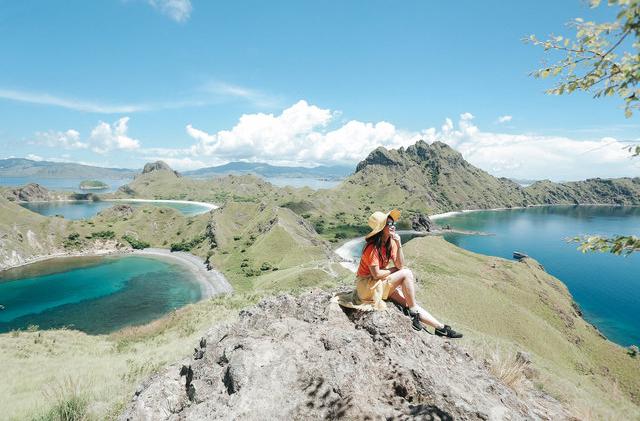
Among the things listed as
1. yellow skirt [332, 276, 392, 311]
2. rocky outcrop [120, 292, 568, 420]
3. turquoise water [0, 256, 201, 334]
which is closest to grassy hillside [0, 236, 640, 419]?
rocky outcrop [120, 292, 568, 420]

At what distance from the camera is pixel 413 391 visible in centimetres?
826

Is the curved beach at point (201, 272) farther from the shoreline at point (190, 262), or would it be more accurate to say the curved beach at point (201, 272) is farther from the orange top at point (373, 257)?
the orange top at point (373, 257)

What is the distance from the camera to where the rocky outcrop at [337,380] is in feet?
25.5

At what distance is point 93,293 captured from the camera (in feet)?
328

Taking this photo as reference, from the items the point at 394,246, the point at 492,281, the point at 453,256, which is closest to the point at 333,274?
the point at 453,256

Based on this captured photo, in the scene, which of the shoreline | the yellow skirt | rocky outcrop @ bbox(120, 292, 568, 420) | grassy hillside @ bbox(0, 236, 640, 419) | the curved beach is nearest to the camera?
rocky outcrop @ bbox(120, 292, 568, 420)

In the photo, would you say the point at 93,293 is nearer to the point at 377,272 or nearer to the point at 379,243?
the point at 379,243

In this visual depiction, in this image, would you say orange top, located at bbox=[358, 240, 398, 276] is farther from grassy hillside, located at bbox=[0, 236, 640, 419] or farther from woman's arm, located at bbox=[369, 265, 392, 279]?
grassy hillside, located at bbox=[0, 236, 640, 419]

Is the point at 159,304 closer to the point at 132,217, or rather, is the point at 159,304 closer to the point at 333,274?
the point at 333,274

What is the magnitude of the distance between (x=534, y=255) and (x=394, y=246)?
193700 millimetres

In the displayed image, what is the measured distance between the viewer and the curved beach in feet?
320

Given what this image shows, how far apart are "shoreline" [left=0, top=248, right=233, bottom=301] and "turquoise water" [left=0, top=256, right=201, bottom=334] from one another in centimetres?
273

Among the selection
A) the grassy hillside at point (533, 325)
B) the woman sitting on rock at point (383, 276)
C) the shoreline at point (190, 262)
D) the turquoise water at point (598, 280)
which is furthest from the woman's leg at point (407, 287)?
the shoreline at point (190, 262)

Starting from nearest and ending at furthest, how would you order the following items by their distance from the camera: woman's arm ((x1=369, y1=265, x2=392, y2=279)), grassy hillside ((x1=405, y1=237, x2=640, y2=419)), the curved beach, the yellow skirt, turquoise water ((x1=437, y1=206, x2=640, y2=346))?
woman's arm ((x1=369, y1=265, x2=392, y2=279))
the yellow skirt
grassy hillside ((x1=405, y1=237, x2=640, y2=419))
turquoise water ((x1=437, y1=206, x2=640, y2=346))
the curved beach
